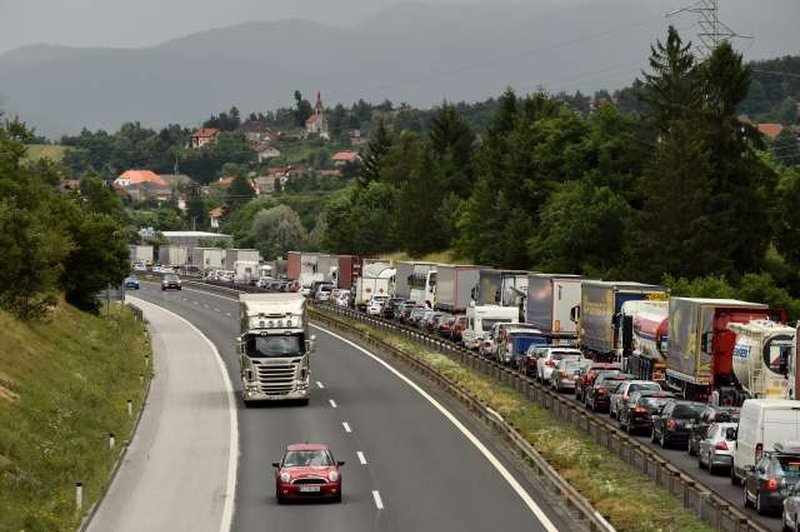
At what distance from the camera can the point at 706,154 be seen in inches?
4375

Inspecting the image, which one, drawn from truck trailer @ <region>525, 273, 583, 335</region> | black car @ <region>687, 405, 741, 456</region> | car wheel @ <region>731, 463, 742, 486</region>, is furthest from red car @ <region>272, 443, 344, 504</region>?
truck trailer @ <region>525, 273, 583, 335</region>

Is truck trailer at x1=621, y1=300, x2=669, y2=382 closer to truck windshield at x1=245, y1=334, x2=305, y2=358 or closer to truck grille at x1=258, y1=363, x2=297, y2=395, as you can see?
truck windshield at x1=245, y1=334, x2=305, y2=358

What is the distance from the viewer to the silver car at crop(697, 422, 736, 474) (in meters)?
39.6

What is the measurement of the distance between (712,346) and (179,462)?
18.5 metres

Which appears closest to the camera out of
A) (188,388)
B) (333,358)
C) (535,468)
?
(535,468)

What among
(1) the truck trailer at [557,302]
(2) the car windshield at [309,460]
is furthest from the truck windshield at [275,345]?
(1) the truck trailer at [557,302]

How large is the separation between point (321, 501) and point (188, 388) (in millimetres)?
30957

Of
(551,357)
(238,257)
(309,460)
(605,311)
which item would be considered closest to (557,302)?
(605,311)

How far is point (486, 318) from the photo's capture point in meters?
83.2

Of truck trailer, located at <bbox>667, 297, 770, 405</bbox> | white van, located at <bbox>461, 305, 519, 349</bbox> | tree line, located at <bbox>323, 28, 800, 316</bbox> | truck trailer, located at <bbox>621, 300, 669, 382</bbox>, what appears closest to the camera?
truck trailer, located at <bbox>667, 297, 770, 405</bbox>

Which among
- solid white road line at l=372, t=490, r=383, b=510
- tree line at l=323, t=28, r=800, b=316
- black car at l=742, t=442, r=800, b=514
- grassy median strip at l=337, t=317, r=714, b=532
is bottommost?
solid white road line at l=372, t=490, r=383, b=510

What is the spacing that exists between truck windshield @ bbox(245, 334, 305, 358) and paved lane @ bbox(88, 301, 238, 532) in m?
2.34

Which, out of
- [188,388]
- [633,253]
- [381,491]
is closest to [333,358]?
[188,388]

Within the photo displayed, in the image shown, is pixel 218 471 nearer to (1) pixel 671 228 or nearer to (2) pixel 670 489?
(2) pixel 670 489
